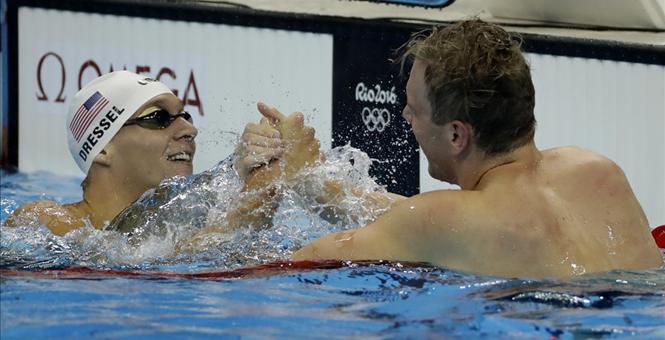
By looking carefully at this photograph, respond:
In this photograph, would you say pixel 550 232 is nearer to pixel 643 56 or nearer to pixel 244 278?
pixel 244 278

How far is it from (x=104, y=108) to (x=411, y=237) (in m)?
1.32

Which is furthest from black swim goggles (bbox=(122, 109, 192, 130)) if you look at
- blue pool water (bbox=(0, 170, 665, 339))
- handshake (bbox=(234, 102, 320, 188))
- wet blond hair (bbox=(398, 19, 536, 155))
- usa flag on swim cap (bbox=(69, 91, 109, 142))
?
wet blond hair (bbox=(398, 19, 536, 155))

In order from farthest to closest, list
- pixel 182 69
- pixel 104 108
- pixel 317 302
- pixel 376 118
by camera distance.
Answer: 1. pixel 182 69
2. pixel 376 118
3. pixel 104 108
4. pixel 317 302

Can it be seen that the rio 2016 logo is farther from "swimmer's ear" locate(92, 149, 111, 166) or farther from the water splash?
"swimmer's ear" locate(92, 149, 111, 166)

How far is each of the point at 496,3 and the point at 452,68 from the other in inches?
110

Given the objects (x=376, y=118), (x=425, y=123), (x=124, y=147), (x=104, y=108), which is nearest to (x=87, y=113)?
(x=104, y=108)

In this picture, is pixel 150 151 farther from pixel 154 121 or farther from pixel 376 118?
pixel 376 118

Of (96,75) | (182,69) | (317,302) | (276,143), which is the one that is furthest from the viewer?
(96,75)

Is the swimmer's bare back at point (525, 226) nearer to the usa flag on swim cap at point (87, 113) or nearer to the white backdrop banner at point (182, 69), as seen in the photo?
the usa flag on swim cap at point (87, 113)

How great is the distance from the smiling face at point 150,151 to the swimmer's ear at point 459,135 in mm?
1127

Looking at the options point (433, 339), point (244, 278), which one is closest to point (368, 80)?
Answer: point (244, 278)

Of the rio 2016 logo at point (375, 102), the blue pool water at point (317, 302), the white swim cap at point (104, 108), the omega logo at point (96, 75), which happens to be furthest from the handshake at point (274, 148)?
the omega logo at point (96, 75)

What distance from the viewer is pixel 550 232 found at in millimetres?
2982

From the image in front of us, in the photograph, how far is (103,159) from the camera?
391cm
